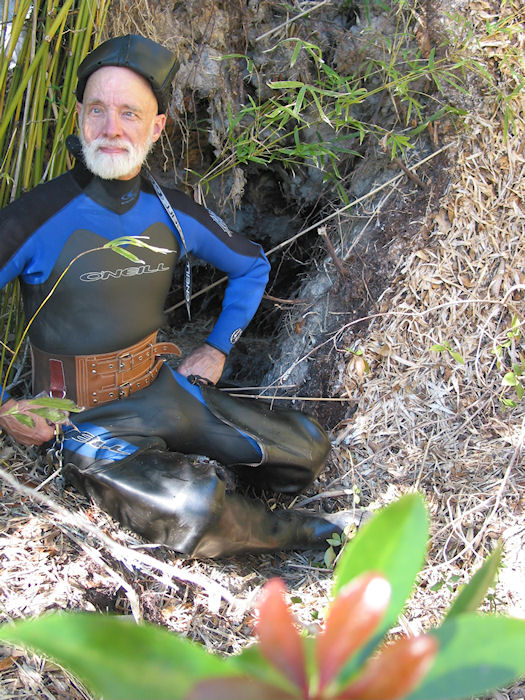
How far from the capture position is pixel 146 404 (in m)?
1.83

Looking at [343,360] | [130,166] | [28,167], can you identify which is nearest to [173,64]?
[130,166]

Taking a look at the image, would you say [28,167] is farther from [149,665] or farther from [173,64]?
[149,665]

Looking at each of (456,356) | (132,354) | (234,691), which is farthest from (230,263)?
(234,691)

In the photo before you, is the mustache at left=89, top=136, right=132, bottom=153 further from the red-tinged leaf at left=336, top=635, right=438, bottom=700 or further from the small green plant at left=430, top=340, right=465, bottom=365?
the red-tinged leaf at left=336, top=635, right=438, bottom=700

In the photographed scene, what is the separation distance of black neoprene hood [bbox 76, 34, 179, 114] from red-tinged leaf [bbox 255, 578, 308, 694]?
1635 mm

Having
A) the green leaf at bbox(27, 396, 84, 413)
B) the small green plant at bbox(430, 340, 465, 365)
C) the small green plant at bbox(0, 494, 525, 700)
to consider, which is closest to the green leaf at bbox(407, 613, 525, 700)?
the small green plant at bbox(0, 494, 525, 700)

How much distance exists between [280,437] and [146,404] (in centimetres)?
43

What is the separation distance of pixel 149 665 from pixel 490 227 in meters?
2.01

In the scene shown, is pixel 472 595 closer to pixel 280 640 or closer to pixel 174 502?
pixel 280 640

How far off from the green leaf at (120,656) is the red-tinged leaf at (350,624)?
0.06 metres

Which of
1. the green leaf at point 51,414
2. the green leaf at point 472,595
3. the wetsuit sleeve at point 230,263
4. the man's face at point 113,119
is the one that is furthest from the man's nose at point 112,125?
the green leaf at point 472,595

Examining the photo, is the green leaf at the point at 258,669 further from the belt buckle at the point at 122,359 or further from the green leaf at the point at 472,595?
the belt buckle at the point at 122,359

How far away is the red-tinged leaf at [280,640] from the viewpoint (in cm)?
33

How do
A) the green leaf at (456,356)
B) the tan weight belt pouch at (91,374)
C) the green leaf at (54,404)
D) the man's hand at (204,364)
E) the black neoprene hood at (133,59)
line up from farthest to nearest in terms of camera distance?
the man's hand at (204,364), the green leaf at (456,356), the tan weight belt pouch at (91,374), the black neoprene hood at (133,59), the green leaf at (54,404)
